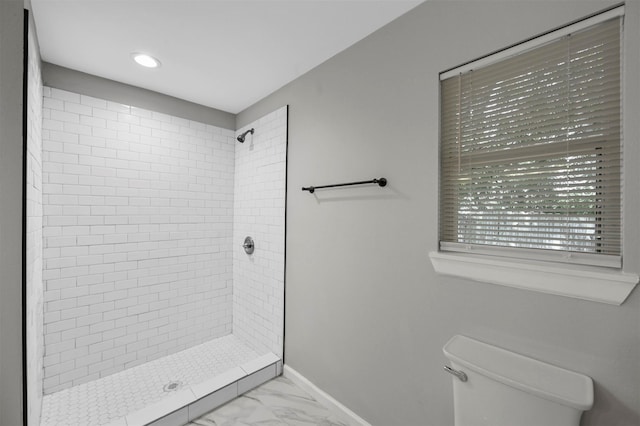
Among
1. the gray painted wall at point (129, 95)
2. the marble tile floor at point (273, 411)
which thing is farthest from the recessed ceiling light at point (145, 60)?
the marble tile floor at point (273, 411)

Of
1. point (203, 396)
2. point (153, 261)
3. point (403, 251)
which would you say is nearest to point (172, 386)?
point (203, 396)

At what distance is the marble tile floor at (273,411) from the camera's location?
174 centimetres

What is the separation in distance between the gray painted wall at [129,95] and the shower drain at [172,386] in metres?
2.29

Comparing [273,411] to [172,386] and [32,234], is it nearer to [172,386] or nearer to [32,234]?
[172,386]

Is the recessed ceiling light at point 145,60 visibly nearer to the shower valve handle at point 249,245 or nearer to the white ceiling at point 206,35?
the white ceiling at point 206,35

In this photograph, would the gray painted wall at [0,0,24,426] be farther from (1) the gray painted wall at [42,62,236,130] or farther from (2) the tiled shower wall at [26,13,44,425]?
(1) the gray painted wall at [42,62,236,130]

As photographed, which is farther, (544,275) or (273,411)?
(273,411)

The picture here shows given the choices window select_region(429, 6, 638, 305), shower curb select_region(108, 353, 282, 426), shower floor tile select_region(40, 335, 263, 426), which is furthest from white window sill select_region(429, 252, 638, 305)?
shower floor tile select_region(40, 335, 263, 426)

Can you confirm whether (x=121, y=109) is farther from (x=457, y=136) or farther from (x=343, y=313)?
(x=457, y=136)

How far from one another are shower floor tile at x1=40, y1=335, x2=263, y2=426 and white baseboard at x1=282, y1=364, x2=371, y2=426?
0.58 metres

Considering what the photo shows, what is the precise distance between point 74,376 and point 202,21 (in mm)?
2645

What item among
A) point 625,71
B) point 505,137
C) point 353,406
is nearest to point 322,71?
point 505,137

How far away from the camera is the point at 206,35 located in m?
1.66

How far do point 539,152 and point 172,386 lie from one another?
278cm
